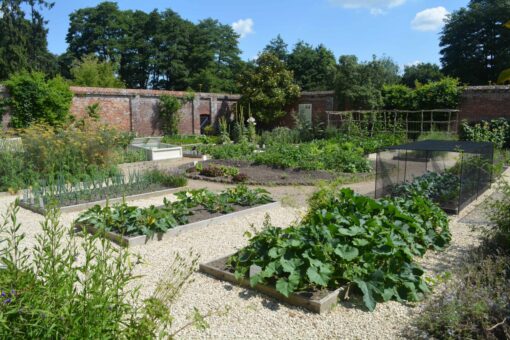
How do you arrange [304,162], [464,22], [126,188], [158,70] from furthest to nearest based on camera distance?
[158,70]
[464,22]
[304,162]
[126,188]

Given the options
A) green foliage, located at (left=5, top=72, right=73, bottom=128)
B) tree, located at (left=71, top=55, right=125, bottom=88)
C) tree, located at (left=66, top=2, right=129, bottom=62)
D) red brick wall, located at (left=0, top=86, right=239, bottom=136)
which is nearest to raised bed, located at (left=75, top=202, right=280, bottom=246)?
green foliage, located at (left=5, top=72, right=73, bottom=128)

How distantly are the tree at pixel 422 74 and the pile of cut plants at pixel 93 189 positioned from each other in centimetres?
3152

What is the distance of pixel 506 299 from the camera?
10.9 ft

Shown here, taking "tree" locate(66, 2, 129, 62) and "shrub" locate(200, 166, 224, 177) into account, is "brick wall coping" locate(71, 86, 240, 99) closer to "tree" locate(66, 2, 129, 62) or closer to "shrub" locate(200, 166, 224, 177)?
"shrub" locate(200, 166, 224, 177)

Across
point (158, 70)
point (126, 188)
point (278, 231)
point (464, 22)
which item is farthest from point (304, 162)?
point (158, 70)

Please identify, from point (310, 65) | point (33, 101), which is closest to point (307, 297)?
point (33, 101)

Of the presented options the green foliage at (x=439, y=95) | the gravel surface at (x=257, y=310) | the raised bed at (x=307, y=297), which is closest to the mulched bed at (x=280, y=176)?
the gravel surface at (x=257, y=310)

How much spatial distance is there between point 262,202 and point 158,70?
3417 centimetres

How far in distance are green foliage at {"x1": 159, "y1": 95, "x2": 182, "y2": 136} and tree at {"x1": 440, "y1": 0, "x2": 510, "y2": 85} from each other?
22.9 m

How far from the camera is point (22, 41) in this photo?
29891 millimetres

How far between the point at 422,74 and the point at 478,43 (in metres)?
5.93

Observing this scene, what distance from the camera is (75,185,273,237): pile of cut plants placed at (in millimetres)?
5770

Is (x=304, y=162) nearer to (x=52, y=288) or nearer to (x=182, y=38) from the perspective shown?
(x=52, y=288)

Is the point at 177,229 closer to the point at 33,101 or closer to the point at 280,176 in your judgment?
the point at 280,176
